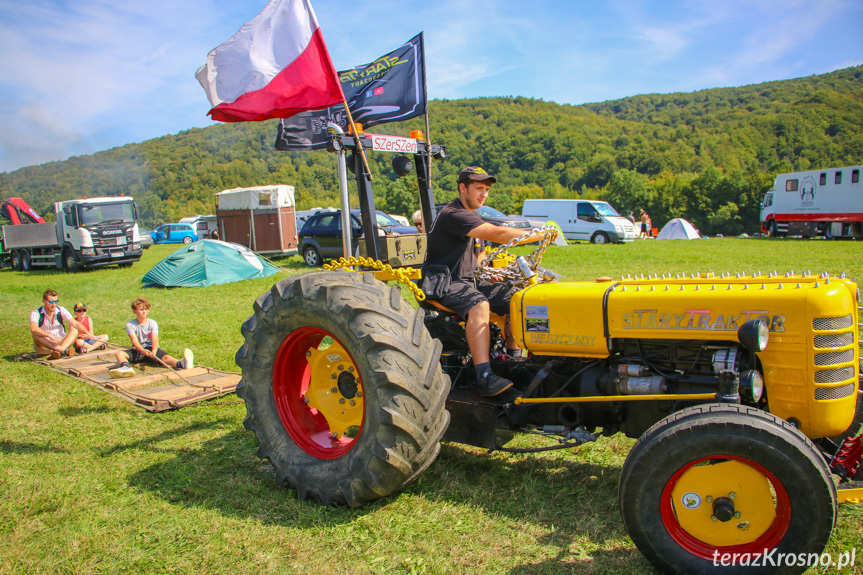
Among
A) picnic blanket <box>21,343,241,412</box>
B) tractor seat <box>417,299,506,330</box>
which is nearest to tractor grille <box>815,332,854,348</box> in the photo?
tractor seat <box>417,299,506,330</box>

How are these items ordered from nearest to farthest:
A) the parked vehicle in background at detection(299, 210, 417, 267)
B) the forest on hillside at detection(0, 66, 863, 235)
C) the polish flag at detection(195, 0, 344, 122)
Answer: the polish flag at detection(195, 0, 344, 122)
the parked vehicle in background at detection(299, 210, 417, 267)
the forest on hillside at detection(0, 66, 863, 235)

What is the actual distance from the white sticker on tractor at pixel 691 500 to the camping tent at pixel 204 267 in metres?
13.1

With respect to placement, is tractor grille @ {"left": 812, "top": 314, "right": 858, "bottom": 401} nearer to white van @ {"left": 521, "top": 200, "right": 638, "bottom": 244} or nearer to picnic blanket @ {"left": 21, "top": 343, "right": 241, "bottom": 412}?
picnic blanket @ {"left": 21, "top": 343, "right": 241, "bottom": 412}

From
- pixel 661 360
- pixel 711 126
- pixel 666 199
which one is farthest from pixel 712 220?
pixel 661 360

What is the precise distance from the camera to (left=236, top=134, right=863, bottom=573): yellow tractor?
7.72 ft

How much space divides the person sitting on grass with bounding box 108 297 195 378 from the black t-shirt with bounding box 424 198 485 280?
399cm

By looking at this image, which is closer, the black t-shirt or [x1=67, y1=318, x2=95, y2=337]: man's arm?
the black t-shirt

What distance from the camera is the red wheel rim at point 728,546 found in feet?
7.54

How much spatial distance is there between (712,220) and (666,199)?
5910mm

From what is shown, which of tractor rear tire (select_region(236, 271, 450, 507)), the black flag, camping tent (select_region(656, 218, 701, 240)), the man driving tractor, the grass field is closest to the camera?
the grass field

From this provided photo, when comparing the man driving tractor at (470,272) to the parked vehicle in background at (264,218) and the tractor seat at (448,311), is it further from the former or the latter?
the parked vehicle in background at (264,218)

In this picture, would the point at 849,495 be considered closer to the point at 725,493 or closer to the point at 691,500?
the point at 725,493

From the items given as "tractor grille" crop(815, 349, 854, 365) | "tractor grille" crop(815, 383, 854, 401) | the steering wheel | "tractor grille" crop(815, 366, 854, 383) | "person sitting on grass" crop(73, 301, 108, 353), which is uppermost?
the steering wheel

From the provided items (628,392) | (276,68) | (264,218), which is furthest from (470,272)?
(264,218)
